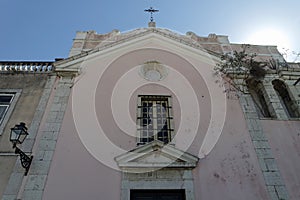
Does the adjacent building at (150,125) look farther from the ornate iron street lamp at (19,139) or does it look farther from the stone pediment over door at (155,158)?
the ornate iron street lamp at (19,139)

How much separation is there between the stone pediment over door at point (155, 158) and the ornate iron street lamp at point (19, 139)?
2.05 m

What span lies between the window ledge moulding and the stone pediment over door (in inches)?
163

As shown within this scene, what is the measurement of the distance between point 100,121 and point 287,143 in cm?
494

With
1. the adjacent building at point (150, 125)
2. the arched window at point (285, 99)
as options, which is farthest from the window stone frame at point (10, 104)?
the arched window at point (285, 99)

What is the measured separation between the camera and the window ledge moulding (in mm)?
8016

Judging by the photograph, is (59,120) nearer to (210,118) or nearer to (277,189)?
(210,118)

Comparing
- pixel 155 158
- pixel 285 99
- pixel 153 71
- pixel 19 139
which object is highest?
pixel 153 71

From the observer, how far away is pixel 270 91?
775cm

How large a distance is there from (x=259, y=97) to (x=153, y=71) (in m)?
3.53

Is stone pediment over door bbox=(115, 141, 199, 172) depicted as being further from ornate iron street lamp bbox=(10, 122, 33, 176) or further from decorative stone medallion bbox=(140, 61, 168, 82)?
decorative stone medallion bbox=(140, 61, 168, 82)

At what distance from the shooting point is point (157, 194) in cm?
564

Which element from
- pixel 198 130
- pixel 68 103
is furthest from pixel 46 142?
A: pixel 198 130

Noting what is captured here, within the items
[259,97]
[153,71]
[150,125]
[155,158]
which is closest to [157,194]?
[155,158]

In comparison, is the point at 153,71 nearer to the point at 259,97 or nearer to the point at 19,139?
the point at 259,97
